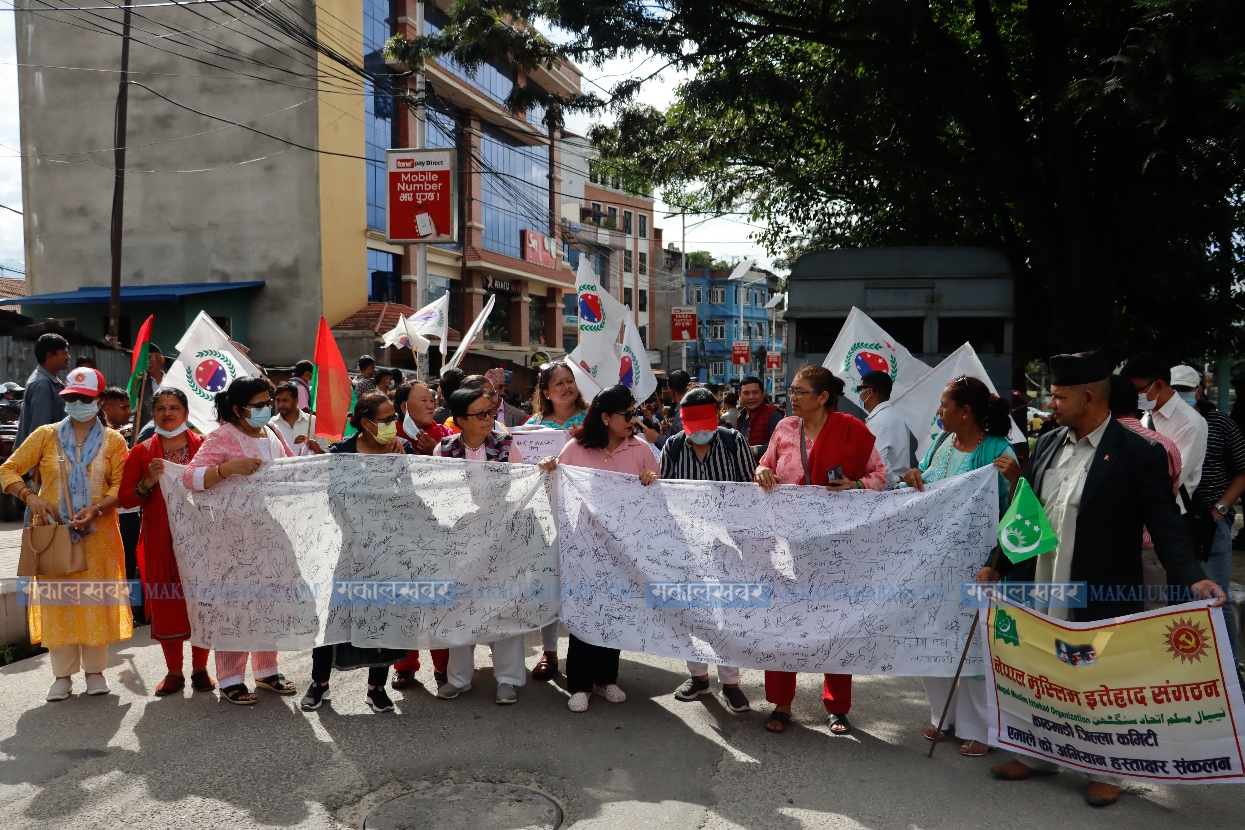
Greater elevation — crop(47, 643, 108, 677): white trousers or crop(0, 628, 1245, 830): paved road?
crop(47, 643, 108, 677): white trousers

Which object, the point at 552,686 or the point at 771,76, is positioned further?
the point at 771,76

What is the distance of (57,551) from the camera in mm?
5492

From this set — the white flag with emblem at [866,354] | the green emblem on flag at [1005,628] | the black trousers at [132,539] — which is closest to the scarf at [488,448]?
the green emblem on flag at [1005,628]

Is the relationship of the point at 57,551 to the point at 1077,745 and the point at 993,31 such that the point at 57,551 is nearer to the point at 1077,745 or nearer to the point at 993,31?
the point at 1077,745

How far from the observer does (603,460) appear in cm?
549

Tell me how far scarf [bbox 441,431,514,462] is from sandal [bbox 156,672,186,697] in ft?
6.62

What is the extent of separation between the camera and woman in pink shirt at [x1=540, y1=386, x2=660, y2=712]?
A: 209 inches

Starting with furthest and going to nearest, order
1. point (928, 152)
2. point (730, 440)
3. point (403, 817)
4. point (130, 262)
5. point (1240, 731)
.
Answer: point (130, 262), point (928, 152), point (730, 440), point (403, 817), point (1240, 731)

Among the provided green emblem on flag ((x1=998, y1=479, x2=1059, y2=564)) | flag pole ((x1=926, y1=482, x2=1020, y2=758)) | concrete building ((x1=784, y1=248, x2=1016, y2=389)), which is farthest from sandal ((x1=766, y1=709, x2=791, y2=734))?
concrete building ((x1=784, y1=248, x2=1016, y2=389))

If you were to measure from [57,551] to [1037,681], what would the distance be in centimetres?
525

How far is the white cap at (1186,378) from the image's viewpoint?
22.8 feet

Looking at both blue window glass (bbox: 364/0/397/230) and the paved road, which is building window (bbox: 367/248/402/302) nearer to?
blue window glass (bbox: 364/0/397/230)

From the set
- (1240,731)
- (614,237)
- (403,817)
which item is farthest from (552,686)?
(614,237)
